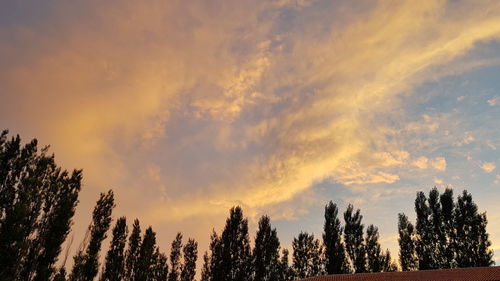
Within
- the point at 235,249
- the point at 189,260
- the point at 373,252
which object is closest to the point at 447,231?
the point at 373,252

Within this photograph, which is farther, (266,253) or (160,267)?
(160,267)

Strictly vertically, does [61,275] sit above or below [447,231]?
below

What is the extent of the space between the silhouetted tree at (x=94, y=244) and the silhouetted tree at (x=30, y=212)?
491 cm

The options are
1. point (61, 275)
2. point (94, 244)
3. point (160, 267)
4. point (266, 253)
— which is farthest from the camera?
point (160, 267)

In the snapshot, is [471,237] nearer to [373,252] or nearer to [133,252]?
[373,252]

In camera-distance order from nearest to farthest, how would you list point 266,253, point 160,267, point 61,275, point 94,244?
point 61,275, point 94,244, point 266,253, point 160,267

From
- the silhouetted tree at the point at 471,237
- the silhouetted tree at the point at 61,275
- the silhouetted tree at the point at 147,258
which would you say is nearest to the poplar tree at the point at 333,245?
the silhouetted tree at the point at 471,237

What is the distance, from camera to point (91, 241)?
3033cm

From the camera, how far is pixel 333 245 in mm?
36906

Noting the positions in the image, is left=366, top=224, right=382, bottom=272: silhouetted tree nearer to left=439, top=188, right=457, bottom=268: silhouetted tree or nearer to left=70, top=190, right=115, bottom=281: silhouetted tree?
left=439, top=188, right=457, bottom=268: silhouetted tree

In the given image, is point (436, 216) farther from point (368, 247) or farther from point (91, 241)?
point (91, 241)

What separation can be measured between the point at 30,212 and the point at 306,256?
109 ft

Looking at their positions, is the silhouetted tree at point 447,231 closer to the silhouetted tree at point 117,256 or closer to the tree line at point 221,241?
the tree line at point 221,241

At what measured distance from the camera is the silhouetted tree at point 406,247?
3644cm
